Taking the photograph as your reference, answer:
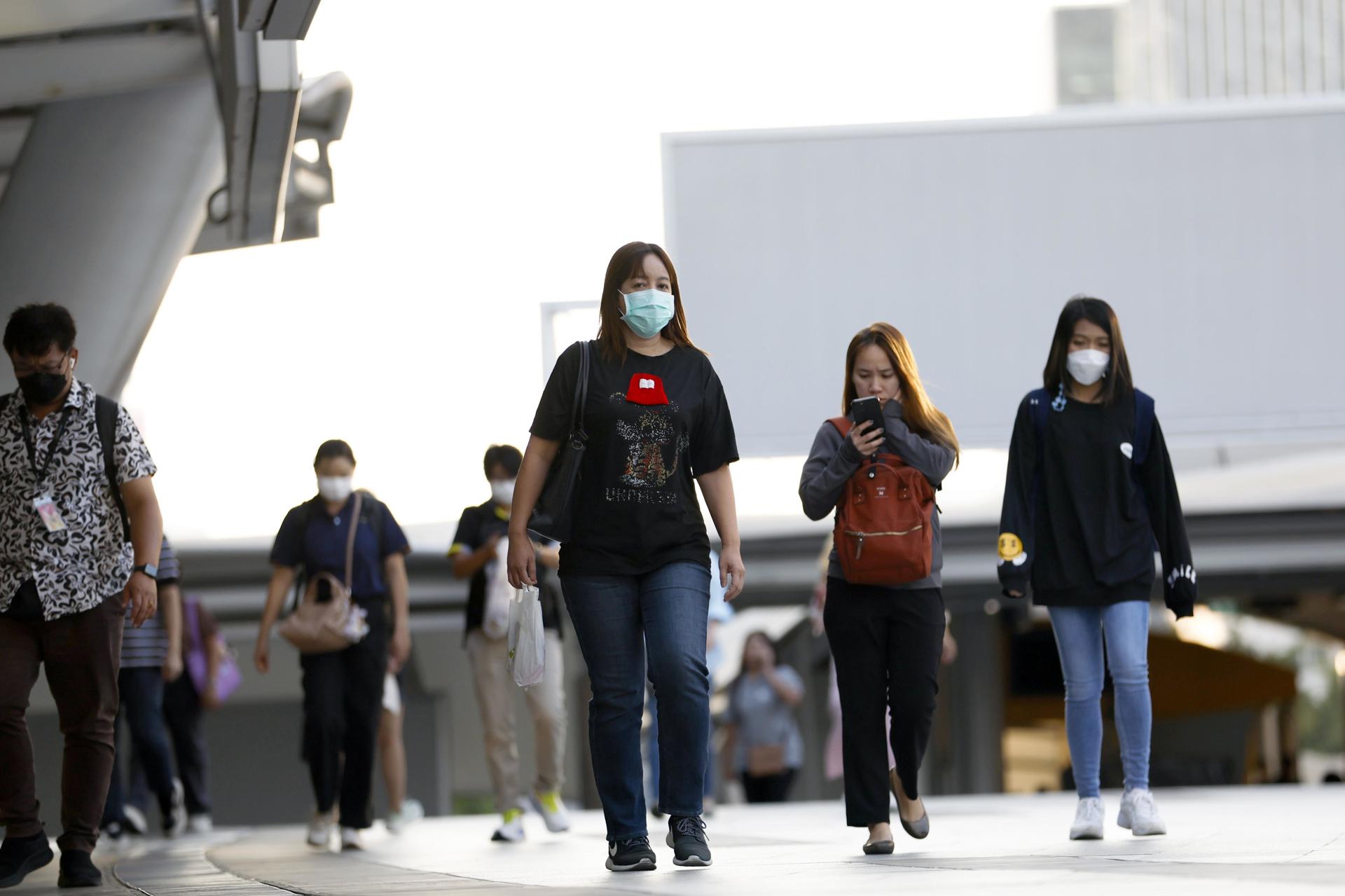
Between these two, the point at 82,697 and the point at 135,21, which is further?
the point at 135,21

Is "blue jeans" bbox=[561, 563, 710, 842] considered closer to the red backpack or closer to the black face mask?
the red backpack

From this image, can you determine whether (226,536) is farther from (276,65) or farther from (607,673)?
(607,673)

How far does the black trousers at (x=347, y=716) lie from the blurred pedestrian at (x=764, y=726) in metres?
5.89

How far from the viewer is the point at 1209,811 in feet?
28.1

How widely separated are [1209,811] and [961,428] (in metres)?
5.55

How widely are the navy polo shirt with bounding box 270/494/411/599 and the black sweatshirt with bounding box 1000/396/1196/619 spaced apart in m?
3.12

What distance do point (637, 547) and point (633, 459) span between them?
26 cm

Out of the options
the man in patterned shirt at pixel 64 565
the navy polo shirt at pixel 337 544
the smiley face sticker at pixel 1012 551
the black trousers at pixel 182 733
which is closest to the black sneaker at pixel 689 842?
the smiley face sticker at pixel 1012 551

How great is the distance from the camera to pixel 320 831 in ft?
27.1

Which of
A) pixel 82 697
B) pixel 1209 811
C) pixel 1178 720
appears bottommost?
pixel 1178 720

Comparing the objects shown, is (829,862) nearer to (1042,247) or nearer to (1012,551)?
(1012,551)

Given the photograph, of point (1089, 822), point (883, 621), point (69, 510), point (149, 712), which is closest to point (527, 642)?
point (883, 621)

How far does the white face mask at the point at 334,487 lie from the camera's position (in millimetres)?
8383

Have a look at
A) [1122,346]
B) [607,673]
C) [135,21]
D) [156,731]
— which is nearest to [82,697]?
[607,673]
